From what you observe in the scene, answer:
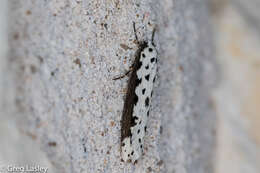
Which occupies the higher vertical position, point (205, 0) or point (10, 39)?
point (205, 0)

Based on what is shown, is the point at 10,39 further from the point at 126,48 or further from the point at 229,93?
the point at 229,93

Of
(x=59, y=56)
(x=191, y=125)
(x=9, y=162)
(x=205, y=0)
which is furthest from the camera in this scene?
(x=205, y=0)

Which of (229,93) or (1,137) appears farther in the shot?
(229,93)

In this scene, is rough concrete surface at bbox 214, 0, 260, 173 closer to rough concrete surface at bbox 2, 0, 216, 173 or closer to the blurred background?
the blurred background

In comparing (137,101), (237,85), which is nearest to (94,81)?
(137,101)

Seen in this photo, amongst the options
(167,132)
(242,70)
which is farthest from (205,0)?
(167,132)
